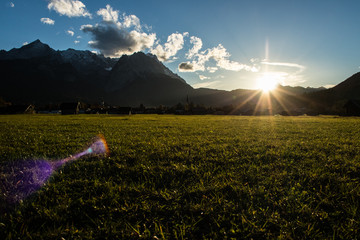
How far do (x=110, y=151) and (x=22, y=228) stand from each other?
336cm

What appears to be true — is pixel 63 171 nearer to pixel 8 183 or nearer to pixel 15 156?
pixel 8 183

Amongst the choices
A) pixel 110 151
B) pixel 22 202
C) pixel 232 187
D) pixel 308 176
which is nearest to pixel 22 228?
pixel 22 202

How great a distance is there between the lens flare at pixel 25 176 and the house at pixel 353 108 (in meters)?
66.8

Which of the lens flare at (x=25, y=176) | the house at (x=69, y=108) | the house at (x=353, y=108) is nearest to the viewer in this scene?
the lens flare at (x=25, y=176)

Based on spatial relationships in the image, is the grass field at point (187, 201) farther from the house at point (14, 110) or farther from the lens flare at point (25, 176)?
the house at point (14, 110)

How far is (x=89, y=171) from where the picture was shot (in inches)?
151

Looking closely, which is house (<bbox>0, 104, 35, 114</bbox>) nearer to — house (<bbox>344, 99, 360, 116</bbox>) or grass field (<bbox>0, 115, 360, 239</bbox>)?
grass field (<bbox>0, 115, 360, 239</bbox>)

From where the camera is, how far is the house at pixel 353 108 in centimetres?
4676

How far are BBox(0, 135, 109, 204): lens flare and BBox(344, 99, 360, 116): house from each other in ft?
219

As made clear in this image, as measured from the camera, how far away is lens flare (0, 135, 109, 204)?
109 inches

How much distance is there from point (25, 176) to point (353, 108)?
6913 centimetres

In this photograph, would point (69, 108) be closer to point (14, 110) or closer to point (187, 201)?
point (14, 110)

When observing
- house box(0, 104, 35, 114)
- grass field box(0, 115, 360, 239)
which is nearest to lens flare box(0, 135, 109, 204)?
grass field box(0, 115, 360, 239)

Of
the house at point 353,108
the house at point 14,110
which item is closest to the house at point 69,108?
the house at point 14,110
